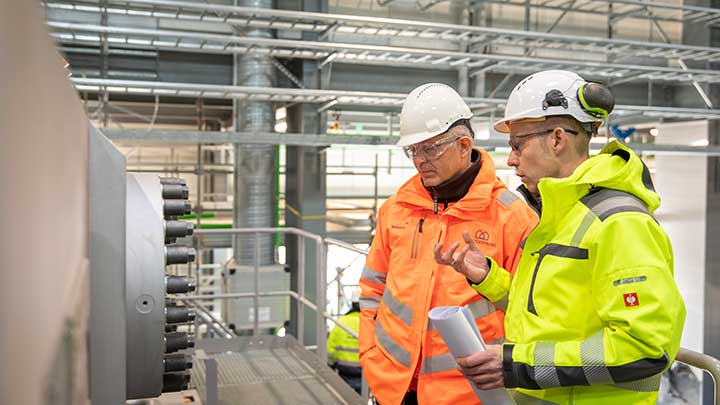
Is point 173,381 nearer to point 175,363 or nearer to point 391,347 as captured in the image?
point 175,363

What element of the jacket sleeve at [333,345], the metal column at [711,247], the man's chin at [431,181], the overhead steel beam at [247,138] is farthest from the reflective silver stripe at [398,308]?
the metal column at [711,247]

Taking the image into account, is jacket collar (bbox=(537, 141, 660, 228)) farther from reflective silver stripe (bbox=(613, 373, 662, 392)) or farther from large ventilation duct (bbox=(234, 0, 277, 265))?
large ventilation duct (bbox=(234, 0, 277, 265))

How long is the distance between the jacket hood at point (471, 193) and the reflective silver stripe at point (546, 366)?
56 cm

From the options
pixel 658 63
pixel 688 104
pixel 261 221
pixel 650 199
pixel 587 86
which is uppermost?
pixel 658 63

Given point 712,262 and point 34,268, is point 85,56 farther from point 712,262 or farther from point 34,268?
point 712,262

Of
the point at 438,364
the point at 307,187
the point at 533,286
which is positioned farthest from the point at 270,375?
the point at 307,187

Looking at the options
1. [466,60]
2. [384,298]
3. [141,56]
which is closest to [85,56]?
[141,56]

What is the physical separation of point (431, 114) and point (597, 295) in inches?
33.2

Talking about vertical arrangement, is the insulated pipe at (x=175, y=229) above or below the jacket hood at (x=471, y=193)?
below

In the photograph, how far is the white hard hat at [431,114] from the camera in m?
1.82

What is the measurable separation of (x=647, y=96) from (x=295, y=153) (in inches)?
165

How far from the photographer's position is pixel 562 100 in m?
1.33

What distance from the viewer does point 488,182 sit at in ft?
5.69

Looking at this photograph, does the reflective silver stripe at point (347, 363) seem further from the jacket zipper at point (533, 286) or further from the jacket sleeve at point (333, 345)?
the jacket zipper at point (533, 286)
